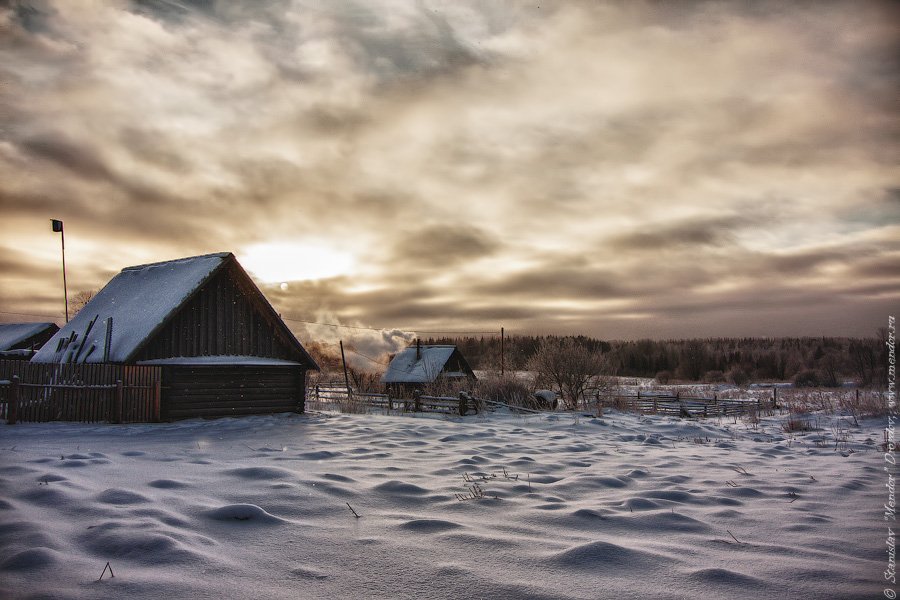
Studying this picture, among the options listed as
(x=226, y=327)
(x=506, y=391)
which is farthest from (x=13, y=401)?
(x=506, y=391)

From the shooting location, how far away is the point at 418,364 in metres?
36.2

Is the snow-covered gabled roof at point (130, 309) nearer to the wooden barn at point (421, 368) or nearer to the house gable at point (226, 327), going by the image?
the house gable at point (226, 327)

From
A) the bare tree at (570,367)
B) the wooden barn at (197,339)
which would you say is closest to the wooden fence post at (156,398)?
the wooden barn at (197,339)

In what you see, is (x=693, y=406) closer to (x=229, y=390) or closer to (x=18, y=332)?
(x=229, y=390)

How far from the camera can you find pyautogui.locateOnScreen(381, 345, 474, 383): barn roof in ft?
115

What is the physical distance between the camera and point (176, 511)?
497 cm

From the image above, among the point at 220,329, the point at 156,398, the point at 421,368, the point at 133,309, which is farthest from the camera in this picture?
the point at 421,368

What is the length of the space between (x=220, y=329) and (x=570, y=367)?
Answer: 55.7 feet

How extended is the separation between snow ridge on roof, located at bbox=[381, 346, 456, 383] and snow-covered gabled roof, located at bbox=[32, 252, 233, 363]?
1768cm

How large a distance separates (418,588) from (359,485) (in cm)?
323

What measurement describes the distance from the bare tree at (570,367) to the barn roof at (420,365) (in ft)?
28.0

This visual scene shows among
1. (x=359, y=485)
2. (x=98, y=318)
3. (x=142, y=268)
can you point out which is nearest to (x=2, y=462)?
(x=359, y=485)

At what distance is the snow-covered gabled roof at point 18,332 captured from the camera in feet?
104

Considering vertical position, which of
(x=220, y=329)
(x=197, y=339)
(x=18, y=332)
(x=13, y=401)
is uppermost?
(x=220, y=329)
